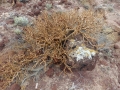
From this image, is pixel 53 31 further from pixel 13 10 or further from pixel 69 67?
pixel 13 10

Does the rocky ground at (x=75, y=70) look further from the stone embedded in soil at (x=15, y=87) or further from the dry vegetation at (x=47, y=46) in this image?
the dry vegetation at (x=47, y=46)

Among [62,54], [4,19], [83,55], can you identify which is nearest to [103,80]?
[83,55]

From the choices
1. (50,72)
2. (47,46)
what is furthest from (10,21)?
(50,72)

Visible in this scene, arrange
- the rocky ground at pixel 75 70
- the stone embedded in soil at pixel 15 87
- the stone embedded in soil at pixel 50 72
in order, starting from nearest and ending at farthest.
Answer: the stone embedded in soil at pixel 15 87
the rocky ground at pixel 75 70
the stone embedded in soil at pixel 50 72

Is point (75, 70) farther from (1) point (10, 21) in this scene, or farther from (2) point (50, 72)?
(1) point (10, 21)

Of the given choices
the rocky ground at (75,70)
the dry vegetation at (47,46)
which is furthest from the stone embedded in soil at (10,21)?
the dry vegetation at (47,46)

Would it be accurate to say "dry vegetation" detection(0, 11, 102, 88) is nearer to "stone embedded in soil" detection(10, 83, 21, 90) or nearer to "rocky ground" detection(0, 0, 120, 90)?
"stone embedded in soil" detection(10, 83, 21, 90)

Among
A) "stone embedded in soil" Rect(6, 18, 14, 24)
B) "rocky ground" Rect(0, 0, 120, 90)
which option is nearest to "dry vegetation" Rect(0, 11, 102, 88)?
"rocky ground" Rect(0, 0, 120, 90)
